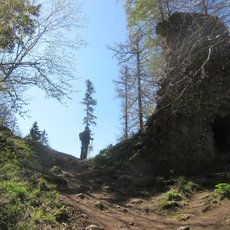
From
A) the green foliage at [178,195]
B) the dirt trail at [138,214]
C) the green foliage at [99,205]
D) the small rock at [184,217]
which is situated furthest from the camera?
the green foliage at [178,195]

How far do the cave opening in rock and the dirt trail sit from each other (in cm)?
416

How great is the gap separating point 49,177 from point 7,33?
475cm

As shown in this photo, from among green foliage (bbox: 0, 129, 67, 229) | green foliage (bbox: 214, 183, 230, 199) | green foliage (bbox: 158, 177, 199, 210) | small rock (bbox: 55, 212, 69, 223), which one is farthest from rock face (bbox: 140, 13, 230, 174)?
small rock (bbox: 55, 212, 69, 223)

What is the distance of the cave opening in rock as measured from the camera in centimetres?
1403

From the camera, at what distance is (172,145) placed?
13.7 meters

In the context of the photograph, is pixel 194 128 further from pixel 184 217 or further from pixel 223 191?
pixel 184 217

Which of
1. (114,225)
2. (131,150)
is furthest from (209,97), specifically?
(114,225)

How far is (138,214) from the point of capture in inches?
363

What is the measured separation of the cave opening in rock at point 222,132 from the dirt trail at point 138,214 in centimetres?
416

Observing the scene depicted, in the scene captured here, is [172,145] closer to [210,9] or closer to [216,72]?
[216,72]

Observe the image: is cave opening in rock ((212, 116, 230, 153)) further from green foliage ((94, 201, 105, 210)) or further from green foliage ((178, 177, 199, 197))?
green foliage ((94, 201, 105, 210))

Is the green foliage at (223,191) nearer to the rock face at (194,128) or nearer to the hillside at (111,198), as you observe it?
the hillside at (111,198)

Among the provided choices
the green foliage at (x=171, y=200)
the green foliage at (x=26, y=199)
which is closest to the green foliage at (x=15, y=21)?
the green foliage at (x=26, y=199)

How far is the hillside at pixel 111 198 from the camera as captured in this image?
24.8ft
